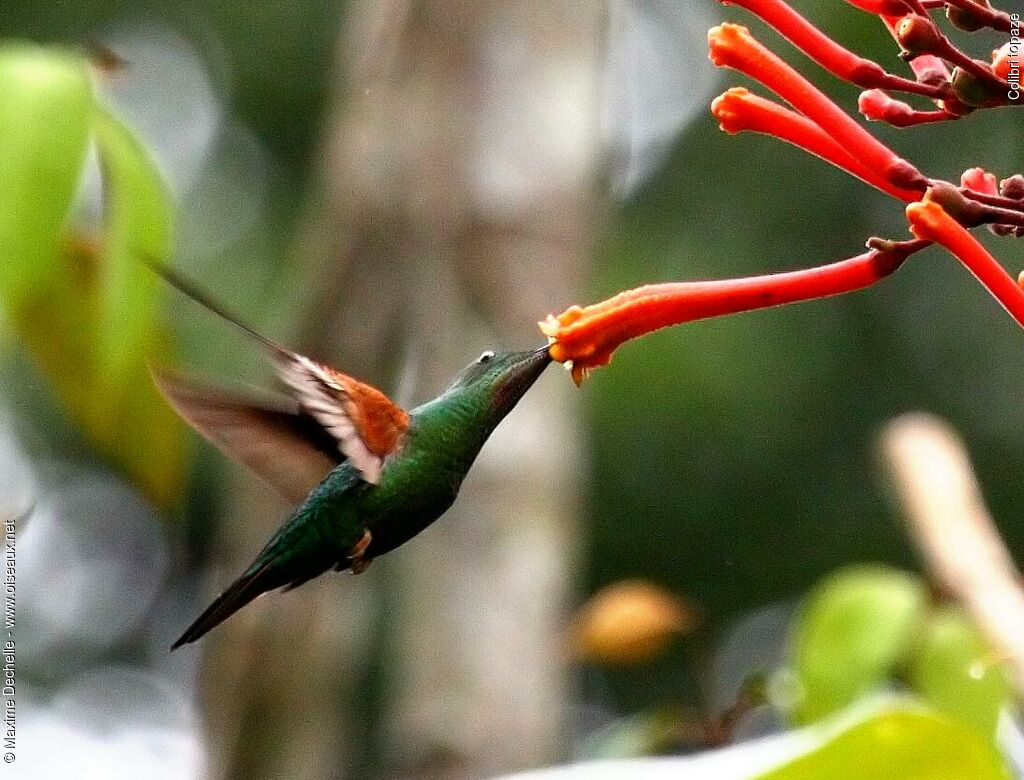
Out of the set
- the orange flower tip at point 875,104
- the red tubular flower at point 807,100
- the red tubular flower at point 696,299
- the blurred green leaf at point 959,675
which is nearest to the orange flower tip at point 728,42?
the red tubular flower at point 807,100

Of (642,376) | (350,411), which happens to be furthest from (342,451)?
(642,376)

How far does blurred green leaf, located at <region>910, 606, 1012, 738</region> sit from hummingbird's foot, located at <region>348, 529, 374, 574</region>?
2.55 feet

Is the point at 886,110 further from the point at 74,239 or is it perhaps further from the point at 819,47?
the point at 74,239

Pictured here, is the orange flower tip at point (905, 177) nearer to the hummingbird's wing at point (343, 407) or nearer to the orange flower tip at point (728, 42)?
the orange flower tip at point (728, 42)

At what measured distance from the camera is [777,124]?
4.66 ft

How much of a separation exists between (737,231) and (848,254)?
1.98ft

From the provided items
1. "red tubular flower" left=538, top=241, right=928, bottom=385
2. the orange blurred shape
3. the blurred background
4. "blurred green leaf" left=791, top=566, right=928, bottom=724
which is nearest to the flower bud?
"red tubular flower" left=538, top=241, right=928, bottom=385

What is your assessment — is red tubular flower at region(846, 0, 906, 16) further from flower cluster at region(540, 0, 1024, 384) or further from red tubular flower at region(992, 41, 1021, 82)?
red tubular flower at region(992, 41, 1021, 82)

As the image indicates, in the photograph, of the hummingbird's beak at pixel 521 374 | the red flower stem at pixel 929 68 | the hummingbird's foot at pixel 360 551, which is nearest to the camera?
the red flower stem at pixel 929 68

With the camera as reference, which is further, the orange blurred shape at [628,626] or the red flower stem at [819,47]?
the orange blurred shape at [628,626]

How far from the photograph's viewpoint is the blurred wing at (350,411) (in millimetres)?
1583

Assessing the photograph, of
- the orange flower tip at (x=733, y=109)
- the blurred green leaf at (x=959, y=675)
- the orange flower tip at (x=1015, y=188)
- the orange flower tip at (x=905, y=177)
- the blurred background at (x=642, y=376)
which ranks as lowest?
the blurred green leaf at (x=959, y=675)

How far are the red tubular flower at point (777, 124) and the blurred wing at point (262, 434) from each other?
59 centimetres

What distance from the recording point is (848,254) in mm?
7922
